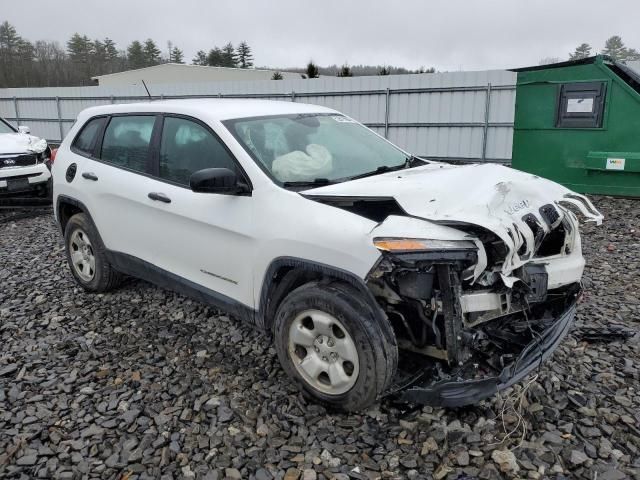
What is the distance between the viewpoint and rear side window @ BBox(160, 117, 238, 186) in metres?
3.38

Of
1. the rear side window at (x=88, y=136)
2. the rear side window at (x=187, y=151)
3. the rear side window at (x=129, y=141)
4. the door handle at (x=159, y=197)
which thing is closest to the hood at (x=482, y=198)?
the rear side window at (x=187, y=151)

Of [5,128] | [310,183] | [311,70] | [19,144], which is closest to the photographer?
[310,183]

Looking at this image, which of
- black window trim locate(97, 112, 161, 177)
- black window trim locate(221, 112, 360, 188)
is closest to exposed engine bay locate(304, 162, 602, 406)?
black window trim locate(221, 112, 360, 188)

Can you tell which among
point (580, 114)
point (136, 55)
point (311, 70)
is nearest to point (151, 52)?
point (136, 55)

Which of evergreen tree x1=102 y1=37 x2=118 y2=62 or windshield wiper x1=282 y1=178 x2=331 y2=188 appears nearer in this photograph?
windshield wiper x1=282 y1=178 x2=331 y2=188

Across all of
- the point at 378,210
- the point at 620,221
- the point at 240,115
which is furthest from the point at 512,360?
the point at 620,221

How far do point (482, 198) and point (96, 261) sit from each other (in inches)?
133

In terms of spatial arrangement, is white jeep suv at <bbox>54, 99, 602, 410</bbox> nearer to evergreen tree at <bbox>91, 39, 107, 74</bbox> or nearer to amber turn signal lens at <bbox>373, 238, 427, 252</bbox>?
amber turn signal lens at <bbox>373, 238, 427, 252</bbox>

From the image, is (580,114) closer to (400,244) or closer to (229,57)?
(400,244)

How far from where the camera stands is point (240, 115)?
354 cm

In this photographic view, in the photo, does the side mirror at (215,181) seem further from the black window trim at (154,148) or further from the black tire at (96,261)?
the black tire at (96,261)

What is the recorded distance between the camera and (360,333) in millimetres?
2578

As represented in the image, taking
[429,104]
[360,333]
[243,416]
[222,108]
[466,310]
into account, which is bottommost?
[243,416]

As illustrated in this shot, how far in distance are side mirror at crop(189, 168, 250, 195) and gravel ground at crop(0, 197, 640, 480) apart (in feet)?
3.99
